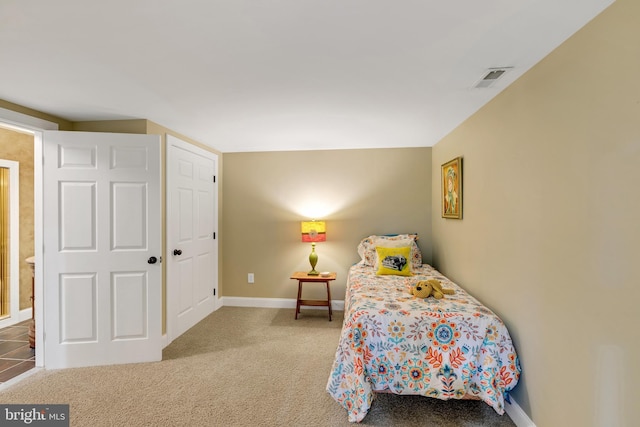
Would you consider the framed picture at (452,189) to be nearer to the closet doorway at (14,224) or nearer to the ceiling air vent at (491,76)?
the ceiling air vent at (491,76)

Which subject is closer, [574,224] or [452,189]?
[574,224]

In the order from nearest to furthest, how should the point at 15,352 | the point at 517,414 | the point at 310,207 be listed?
the point at 517,414, the point at 15,352, the point at 310,207

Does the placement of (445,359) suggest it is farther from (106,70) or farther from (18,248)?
(18,248)

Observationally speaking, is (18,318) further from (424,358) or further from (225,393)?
(424,358)

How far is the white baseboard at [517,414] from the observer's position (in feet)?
5.89

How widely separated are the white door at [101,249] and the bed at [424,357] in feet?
5.95

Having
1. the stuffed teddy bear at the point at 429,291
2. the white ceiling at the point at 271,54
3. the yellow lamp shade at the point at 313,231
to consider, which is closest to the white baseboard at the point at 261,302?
the yellow lamp shade at the point at 313,231

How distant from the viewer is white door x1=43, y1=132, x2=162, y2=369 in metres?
2.56

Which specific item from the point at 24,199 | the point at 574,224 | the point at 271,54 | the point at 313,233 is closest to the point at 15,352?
the point at 24,199

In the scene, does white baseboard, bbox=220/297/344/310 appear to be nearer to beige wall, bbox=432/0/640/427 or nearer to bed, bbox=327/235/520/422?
bed, bbox=327/235/520/422

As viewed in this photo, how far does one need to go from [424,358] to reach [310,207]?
2.54 metres

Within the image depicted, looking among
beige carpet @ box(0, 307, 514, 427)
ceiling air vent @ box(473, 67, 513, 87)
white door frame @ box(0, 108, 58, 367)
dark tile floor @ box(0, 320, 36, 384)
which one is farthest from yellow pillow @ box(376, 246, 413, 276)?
dark tile floor @ box(0, 320, 36, 384)

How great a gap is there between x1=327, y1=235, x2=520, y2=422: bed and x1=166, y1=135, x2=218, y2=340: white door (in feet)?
6.78

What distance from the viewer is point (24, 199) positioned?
3.62 metres
